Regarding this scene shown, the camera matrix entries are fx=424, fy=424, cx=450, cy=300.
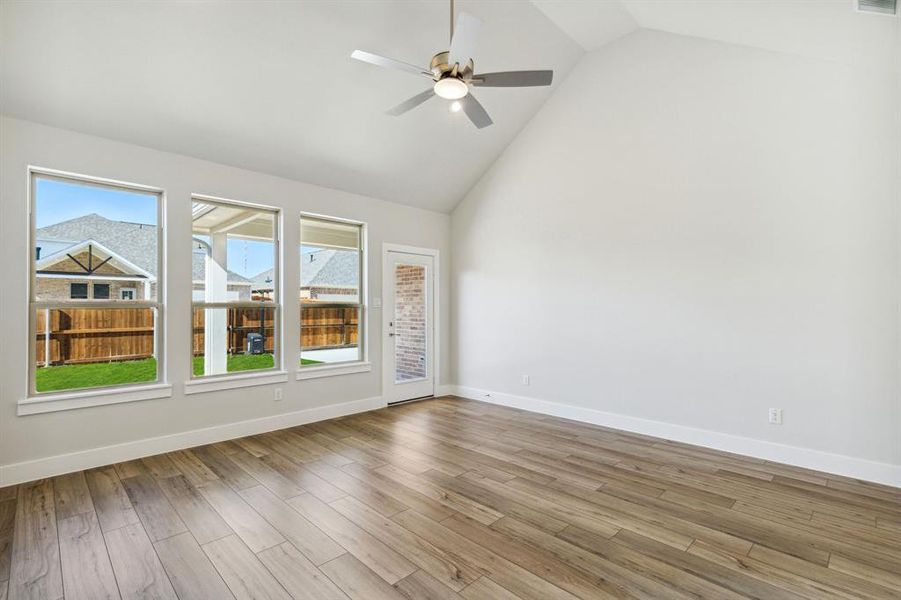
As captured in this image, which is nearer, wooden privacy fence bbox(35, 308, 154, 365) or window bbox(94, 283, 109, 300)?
wooden privacy fence bbox(35, 308, 154, 365)

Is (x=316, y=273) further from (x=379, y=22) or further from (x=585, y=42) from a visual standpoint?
(x=585, y=42)

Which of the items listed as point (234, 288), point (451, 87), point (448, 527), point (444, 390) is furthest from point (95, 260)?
point (444, 390)

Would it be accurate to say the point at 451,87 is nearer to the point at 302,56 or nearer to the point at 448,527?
the point at 302,56

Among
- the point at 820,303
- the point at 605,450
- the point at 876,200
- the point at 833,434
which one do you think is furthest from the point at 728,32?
the point at 605,450

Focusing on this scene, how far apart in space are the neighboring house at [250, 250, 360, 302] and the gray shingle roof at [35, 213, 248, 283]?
694mm

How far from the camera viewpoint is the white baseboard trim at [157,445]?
3.25 meters

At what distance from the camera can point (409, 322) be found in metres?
6.05

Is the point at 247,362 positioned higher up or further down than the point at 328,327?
further down

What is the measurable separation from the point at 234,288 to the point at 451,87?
10.2 feet

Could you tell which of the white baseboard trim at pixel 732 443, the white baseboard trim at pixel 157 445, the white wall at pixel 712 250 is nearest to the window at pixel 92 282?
the white baseboard trim at pixel 157 445

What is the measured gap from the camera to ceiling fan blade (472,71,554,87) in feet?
9.72

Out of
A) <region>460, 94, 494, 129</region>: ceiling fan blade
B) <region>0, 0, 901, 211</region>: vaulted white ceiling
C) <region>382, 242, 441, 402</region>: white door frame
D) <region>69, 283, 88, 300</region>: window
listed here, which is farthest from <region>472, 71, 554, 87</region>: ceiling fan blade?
<region>69, 283, 88, 300</region>: window

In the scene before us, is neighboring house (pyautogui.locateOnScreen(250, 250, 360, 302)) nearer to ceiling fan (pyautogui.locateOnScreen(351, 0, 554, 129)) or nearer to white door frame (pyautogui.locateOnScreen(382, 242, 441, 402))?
white door frame (pyautogui.locateOnScreen(382, 242, 441, 402))

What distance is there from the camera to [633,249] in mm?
4617
